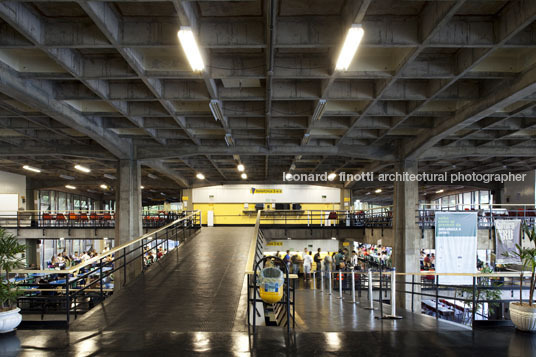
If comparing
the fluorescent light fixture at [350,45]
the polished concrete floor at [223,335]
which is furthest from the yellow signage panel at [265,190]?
the fluorescent light fixture at [350,45]

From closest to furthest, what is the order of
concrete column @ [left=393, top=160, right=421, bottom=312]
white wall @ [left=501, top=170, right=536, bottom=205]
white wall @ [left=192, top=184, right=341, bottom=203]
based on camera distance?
concrete column @ [left=393, top=160, right=421, bottom=312] → white wall @ [left=501, top=170, right=536, bottom=205] → white wall @ [left=192, top=184, right=341, bottom=203]

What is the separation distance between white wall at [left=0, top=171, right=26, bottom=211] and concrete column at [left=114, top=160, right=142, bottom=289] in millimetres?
14573

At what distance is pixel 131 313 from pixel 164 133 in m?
10.2

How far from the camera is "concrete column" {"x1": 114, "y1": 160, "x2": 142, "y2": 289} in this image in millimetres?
16984

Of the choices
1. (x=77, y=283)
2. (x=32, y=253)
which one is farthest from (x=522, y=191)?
(x=32, y=253)

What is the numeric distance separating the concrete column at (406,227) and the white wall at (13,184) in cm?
2538

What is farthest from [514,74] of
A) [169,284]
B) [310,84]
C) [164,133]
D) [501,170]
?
[501,170]

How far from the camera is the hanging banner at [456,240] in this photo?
14188 millimetres

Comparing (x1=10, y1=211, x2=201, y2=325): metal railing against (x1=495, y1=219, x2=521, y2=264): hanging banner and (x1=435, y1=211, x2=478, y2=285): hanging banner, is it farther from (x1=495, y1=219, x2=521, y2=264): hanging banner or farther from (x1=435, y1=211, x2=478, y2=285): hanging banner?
(x1=495, y1=219, x2=521, y2=264): hanging banner

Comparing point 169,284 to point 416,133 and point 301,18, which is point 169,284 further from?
point 416,133

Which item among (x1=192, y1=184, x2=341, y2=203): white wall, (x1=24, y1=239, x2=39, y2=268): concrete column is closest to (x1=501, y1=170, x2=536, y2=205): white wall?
(x1=192, y1=184, x2=341, y2=203): white wall

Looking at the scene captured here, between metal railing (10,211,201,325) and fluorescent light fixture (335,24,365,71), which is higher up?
fluorescent light fixture (335,24,365,71)

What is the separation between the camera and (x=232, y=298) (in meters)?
7.81

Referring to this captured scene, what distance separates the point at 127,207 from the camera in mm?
17125
